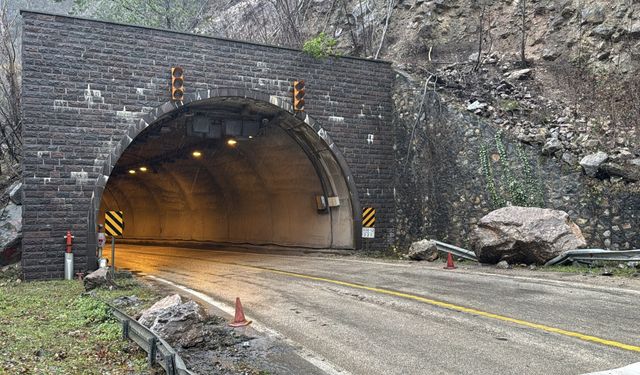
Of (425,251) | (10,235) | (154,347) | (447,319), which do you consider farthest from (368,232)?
(154,347)

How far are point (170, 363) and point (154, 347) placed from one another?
2.45 ft

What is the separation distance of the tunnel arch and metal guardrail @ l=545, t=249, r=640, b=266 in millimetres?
7433

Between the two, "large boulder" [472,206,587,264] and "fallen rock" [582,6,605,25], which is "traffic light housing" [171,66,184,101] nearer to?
"large boulder" [472,206,587,264]

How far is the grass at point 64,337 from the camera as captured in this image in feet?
17.3

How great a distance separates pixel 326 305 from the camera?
320 inches

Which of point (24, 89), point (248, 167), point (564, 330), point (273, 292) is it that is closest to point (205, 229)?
point (248, 167)

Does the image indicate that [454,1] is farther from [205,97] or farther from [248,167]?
[205,97]

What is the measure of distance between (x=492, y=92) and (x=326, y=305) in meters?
12.1

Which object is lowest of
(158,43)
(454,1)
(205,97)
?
(205,97)

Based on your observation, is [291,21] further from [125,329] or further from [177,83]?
[125,329]

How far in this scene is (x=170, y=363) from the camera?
4441 mm

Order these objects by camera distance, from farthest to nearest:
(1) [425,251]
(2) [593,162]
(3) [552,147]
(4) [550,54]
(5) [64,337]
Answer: (4) [550,54]
(1) [425,251]
(3) [552,147]
(2) [593,162]
(5) [64,337]

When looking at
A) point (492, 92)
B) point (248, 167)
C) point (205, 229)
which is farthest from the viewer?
point (205, 229)

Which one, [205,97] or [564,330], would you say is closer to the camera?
[564,330]
